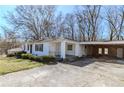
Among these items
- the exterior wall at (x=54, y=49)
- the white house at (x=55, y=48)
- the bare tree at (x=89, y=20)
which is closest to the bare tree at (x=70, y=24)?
the bare tree at (x=89, y=20)

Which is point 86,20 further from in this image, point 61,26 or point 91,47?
point 91,47

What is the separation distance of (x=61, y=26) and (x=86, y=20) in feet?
16.6

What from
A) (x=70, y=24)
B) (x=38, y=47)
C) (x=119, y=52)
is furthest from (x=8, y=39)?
(x=119, y=52)

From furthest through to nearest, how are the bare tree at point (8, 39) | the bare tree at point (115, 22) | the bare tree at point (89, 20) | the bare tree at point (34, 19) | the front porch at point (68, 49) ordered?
1. the bare tree at point (8, 39)
2. the bare tree at point (34, 19)
3. the bare tree at point (89, 20)
4. the bare tree at point (115, 22)
5. the front porch at point (68, 49)

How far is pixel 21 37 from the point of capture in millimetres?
31188

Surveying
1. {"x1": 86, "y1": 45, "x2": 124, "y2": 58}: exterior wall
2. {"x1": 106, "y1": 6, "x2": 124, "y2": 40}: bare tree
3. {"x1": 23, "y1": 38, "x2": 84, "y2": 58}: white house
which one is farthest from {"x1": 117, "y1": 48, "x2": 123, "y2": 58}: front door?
{"x1": 106, "y1": 6, "x2": 124, "y2": 40}: bare tree

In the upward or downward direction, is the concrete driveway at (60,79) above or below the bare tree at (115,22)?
below

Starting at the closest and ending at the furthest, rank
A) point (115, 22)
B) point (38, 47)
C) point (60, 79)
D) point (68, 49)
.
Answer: point (60, 79)
point (68, 49)
point (38, 47)
point (115, 22)

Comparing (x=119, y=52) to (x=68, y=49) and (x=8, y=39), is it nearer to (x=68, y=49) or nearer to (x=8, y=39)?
(x=68, y=49)

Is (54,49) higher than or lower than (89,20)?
lower

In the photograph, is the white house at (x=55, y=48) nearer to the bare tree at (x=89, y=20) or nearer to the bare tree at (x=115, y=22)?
the bare tree at (x=89, y=20)
